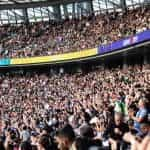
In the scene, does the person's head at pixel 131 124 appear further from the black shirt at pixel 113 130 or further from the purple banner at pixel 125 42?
the purple banner at pixel 125 42

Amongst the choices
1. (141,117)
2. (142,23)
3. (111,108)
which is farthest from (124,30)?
(141,117)

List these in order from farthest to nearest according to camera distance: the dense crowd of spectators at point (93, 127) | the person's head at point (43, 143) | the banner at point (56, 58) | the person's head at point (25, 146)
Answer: the banner at point (56, 58) < the person's head at point (25, 146) < the person's head at point (43, 143) < the dense crowd of spectators at point (93, 127)

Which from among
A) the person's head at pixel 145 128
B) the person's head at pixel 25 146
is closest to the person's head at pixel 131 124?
the person's head at pixel 145 128

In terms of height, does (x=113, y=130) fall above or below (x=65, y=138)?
below

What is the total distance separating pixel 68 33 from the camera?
168 ft

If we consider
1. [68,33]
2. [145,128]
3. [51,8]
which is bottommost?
[145,128]

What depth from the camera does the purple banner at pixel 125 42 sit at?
3356 cm

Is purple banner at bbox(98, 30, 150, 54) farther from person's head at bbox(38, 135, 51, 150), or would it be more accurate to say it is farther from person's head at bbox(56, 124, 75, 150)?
person's head at bbox(56, 124, 75, 150)

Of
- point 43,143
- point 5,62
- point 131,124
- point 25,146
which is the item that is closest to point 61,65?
point 5,62

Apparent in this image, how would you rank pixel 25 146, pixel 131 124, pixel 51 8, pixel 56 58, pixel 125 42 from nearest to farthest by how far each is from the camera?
pixel 25 146, pixel 131 124, pixel 125 42, pixel 56 58, pixel 51 8

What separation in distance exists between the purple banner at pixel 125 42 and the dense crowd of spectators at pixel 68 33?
3.16 feet

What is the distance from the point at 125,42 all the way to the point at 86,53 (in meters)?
7.25

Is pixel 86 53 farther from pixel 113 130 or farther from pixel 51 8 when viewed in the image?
pixel 113 130

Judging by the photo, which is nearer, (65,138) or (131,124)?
(65,138)
